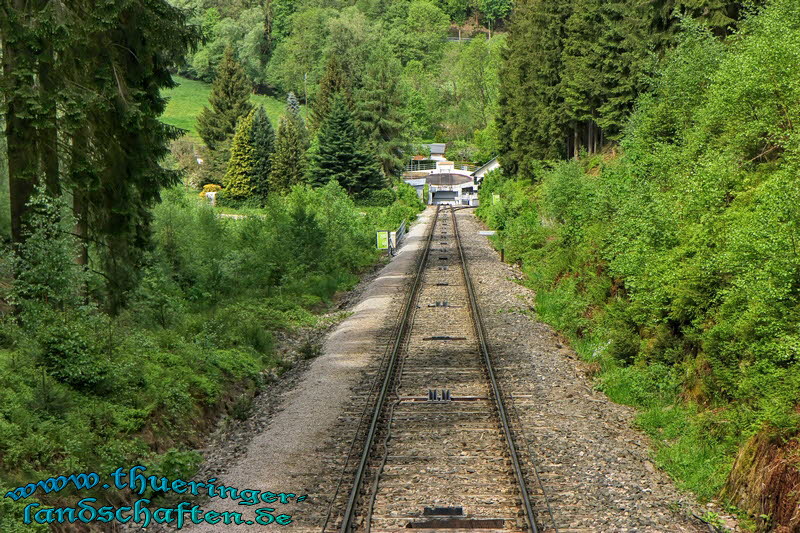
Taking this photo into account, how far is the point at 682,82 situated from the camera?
886 inches

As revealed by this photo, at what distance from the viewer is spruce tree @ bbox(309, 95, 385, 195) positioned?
66.1m

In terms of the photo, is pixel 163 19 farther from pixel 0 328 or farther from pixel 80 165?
pixel 0 328

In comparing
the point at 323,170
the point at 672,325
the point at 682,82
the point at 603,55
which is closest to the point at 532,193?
the point at 603,55

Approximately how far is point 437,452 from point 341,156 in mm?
56636

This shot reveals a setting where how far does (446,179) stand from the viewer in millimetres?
99062

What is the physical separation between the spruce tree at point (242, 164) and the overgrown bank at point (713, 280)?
55.3m

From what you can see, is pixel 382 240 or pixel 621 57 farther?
pixel 382 240

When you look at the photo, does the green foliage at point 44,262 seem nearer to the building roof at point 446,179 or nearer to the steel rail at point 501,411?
the steel rail at point 501,411

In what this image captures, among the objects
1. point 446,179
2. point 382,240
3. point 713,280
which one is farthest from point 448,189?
point 713,280

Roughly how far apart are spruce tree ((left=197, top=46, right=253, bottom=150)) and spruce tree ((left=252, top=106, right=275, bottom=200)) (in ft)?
20.3

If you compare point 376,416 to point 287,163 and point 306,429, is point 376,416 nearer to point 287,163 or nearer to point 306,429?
point 306,429

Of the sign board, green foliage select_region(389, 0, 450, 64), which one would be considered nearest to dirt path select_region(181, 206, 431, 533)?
the sign board

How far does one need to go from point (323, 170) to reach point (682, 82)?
152 ft

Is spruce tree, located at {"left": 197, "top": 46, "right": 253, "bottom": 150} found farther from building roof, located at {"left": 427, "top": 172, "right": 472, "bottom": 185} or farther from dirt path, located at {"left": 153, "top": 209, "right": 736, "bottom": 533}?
dirt path, located at {"left": 153, "top": 209, "right": 736, "bottom": 533}
